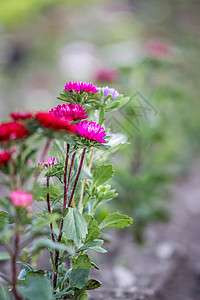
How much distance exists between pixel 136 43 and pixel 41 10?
1.89m

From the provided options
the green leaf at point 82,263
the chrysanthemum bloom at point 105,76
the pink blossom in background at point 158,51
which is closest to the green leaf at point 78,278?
the green leaf at point 82,263

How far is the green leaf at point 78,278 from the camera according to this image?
85cm

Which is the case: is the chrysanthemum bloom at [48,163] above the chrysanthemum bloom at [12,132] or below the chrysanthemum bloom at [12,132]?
above

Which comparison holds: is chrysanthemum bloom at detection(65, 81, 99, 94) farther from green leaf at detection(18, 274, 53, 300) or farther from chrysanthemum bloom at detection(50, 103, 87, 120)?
green leaf at detection(18, 274, 53, 300)

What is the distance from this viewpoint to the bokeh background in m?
1.82

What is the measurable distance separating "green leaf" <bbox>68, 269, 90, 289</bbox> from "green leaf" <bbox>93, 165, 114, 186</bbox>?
20cm

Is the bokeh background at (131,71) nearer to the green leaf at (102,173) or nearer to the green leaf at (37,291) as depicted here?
the green leaf at (102,173)

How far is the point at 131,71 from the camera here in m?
1.90

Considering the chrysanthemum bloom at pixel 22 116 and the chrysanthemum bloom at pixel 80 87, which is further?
the chrysanthemum bloom at pixel 80 87

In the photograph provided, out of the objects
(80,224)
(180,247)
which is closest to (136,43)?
(180,247)

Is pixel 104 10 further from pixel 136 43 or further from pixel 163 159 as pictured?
pixel 163 159

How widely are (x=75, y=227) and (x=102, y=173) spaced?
15cm

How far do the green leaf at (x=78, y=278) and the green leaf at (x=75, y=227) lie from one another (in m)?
0.09

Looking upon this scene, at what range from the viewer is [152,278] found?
1.51 m
